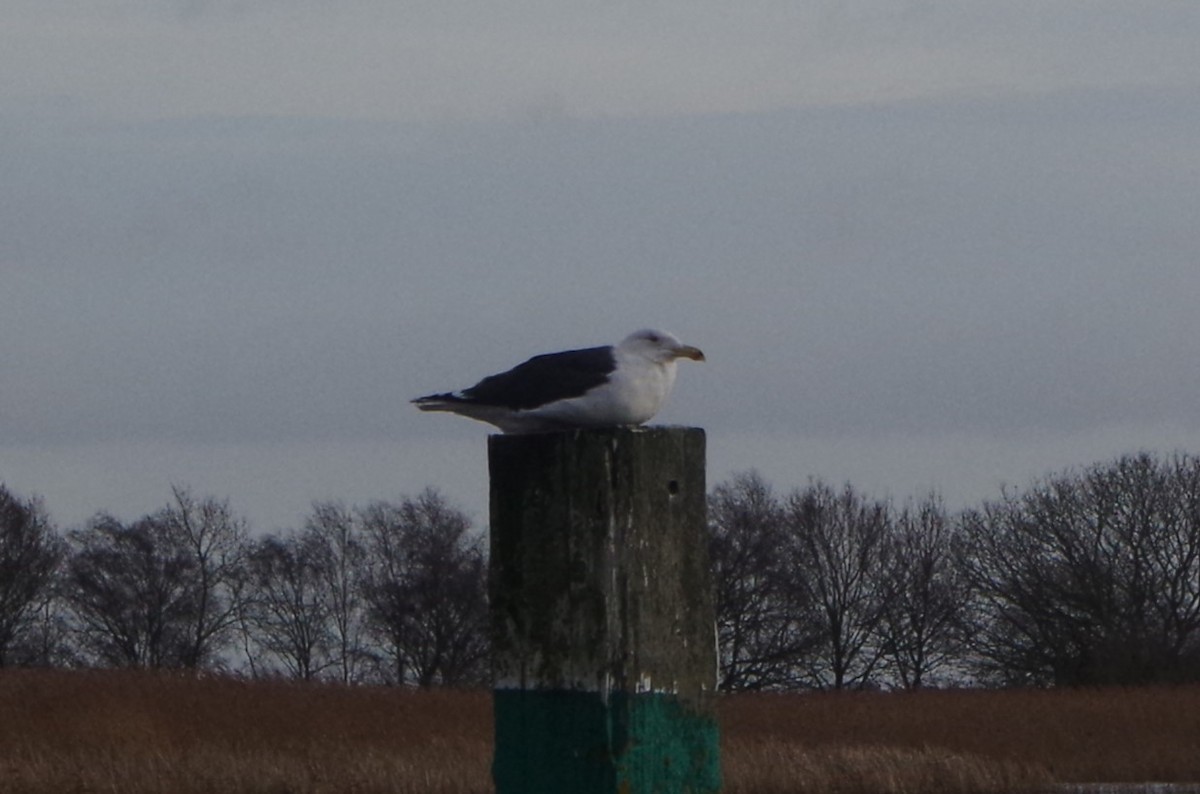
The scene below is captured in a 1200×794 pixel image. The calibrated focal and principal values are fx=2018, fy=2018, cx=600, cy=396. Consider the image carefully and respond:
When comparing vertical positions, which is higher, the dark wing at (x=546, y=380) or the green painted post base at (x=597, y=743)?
the dark wing at (x=546, y=380)

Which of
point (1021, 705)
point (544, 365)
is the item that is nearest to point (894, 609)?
point (1021, 705)

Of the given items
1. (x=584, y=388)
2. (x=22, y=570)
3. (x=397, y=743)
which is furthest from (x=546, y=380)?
(x=22, y=570)

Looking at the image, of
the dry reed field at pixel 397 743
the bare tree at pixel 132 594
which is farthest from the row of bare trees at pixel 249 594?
the dry reed field at pixel 397 743

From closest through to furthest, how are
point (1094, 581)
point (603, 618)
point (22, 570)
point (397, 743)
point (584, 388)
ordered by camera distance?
point (603, 618) < point (584, 388) < point (397, 743) < point (1094, 581) < point (22, 570)

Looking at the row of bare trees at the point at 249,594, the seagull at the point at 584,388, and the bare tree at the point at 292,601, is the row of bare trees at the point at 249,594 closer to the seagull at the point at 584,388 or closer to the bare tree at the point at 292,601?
the bare tree at the point at 292,601

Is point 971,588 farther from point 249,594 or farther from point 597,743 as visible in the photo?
point 597,743

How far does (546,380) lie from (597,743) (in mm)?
934

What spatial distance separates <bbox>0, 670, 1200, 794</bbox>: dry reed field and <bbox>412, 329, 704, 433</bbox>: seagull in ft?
36.5

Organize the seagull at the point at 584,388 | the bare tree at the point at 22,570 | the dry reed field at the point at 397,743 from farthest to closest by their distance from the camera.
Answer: the bare tree at the point at 22,570 → the dry reed field at the point at 397,743 → the seagull at the point at 584,388

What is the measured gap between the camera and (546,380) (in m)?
3.04

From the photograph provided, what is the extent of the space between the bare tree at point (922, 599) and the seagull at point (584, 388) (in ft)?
152

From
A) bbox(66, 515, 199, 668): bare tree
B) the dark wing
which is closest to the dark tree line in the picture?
bbox(66, 515, 199, 668): bare tree

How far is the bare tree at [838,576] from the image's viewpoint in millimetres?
52969

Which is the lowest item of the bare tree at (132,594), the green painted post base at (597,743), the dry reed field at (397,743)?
the green painted post base at (597,743)
